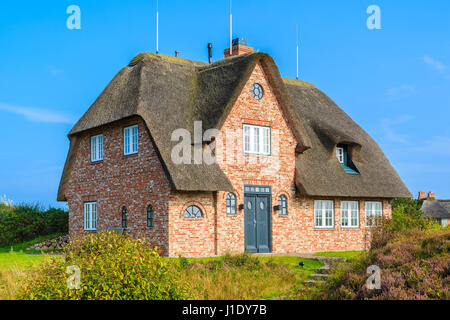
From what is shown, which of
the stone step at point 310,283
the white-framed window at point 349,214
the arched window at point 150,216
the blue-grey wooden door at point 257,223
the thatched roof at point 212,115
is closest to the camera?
the stone step at point 310,283

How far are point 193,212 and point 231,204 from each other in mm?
1726

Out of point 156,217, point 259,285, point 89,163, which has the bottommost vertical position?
point 259,285

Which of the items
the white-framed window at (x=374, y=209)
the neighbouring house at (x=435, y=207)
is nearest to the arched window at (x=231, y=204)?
the white-framed window at (x=374, y=209)

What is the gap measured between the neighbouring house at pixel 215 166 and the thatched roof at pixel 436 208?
98.2 feet

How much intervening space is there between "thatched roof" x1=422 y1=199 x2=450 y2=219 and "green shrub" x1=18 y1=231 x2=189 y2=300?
48.2 m

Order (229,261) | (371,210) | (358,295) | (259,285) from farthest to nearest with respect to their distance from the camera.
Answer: (371,210) → (229,261) → (259,285) → (358,295)

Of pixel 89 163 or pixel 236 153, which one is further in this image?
pixel 89 163

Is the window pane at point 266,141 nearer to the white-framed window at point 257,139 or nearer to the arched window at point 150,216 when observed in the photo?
the white-framed window at point 257,139

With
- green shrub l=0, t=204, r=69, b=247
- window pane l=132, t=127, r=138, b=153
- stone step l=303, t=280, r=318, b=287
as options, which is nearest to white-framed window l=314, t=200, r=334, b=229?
window pane l=132, t=127, r=138, b=153

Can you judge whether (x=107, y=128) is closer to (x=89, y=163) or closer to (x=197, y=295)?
(x=89, y=163)

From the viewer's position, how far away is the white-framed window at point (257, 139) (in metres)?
22.1
